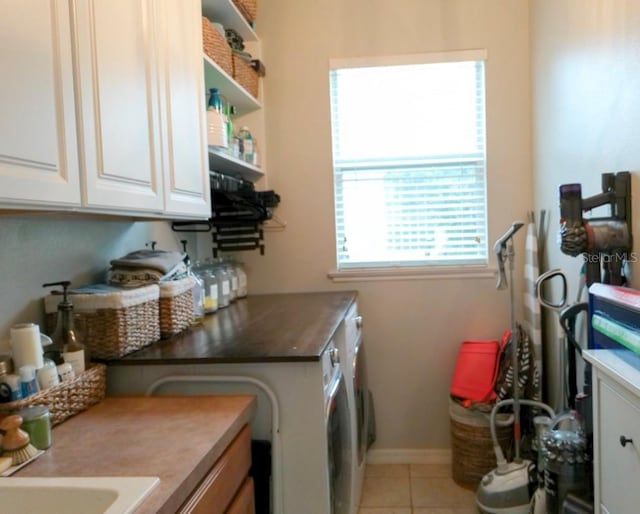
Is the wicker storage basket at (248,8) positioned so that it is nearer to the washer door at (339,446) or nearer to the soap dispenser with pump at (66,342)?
the soap dispenser with pump at (66,342)

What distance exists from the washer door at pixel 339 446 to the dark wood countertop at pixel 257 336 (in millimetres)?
202

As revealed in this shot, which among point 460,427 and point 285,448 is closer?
point 285,448

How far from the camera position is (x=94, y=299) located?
1.44m

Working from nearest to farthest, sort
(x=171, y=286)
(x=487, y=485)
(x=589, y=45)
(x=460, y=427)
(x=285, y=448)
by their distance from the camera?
(x=285, y=448), (x=171, y=286), (x=589, y=45), (x=487, y=485), (x=460, y=427)

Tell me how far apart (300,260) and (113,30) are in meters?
1.72

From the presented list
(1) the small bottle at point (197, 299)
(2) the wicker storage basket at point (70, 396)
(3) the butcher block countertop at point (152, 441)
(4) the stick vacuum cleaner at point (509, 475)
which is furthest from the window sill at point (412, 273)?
(2) the wicker storage basket at point (70, 396)

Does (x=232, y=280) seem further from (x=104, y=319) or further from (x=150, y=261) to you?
(x=104, y=319)

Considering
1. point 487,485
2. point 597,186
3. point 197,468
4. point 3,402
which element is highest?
point 597,186

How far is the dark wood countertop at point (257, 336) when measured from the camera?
4.74ft

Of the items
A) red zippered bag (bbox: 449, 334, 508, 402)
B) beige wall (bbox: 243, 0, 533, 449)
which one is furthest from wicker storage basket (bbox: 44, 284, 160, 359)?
red zippered bag (bbox: 449, 334, 508, 402)

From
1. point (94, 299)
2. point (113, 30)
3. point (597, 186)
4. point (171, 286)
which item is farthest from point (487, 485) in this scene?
point (113, 30)

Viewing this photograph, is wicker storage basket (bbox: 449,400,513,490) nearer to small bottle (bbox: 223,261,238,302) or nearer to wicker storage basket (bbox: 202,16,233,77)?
small bottle (bbox: 223,261,238,302)

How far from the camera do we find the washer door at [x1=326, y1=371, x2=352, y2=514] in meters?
1.59

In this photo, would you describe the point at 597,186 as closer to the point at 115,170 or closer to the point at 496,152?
the point at 496,152
